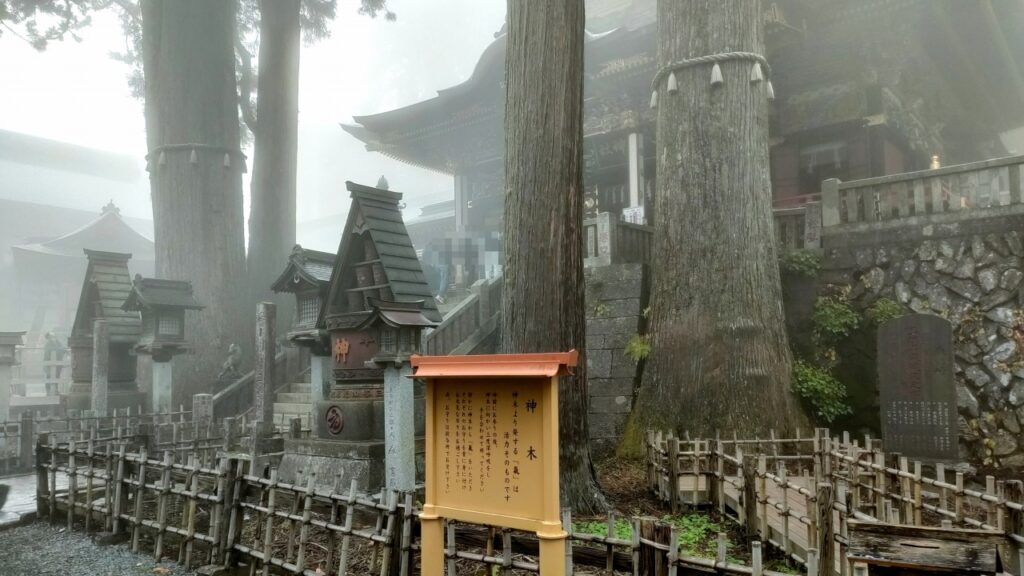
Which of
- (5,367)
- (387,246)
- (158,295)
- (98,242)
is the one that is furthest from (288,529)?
(98,242)

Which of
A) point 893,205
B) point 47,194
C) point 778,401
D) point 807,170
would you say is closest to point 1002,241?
point 893,205

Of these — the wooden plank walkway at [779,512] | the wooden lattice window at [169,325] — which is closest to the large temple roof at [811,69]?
the wooden lattice window at [169,325]

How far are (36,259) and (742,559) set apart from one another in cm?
3176

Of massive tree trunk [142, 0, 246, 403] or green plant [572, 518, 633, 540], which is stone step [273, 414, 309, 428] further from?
green plant [572, 518, 633, 540]

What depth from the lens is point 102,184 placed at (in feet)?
134

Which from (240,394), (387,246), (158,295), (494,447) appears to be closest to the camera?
(494,447)

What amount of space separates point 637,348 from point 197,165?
1048cm

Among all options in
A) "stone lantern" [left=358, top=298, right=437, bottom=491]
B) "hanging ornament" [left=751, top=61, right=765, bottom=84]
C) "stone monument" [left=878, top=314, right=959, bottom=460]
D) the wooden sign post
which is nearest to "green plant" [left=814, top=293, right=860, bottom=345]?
"stone monument" [left=878, top=314, right=959, bottom=460]

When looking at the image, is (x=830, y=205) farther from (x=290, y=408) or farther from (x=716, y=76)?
(x=290, y=408)

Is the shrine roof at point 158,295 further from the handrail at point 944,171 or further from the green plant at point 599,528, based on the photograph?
the handrail at point 944,171

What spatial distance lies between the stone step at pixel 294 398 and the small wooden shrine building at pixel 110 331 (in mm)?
2560

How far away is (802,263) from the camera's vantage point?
10297mm

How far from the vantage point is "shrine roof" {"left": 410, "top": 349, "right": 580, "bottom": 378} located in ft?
10.9

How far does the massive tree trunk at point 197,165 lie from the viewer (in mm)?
14156
